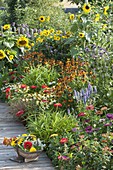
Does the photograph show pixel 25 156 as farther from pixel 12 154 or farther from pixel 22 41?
pixel 22 41

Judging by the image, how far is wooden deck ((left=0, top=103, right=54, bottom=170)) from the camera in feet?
17.2

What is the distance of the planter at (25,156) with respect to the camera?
5.34m

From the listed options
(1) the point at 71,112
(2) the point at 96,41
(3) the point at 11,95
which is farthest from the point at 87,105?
(2) the point at 96,41

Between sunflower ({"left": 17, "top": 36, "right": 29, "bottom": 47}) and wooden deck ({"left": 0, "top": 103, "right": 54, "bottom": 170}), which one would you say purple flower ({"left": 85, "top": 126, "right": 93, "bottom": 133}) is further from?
sunflower ({"left": 17, "top": 36, "right": 29, "bottom": 47})

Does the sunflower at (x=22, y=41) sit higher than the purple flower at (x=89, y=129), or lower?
higher

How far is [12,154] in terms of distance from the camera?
556cm

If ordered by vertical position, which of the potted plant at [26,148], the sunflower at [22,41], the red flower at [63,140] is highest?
the sunflower at [22,41]

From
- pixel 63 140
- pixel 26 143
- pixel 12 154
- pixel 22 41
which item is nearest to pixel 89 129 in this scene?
pixel 63 140

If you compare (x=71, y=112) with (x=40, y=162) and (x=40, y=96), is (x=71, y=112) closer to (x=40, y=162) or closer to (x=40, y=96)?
(x=40, y=96)

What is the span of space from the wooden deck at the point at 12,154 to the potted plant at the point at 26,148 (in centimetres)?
7

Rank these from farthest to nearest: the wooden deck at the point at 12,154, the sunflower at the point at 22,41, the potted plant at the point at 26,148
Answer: the sunflower at the point at 22,41 → the potted plant at the point at 26,148 → the wooden deck at the point at 12,154

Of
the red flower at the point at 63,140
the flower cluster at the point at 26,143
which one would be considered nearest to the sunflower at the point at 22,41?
the flower cluster at the point at 26,143

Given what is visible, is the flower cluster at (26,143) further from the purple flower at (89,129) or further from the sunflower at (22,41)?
the sunflower at (22,41)

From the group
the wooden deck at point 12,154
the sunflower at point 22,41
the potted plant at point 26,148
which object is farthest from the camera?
the sunflower at point 22,41
